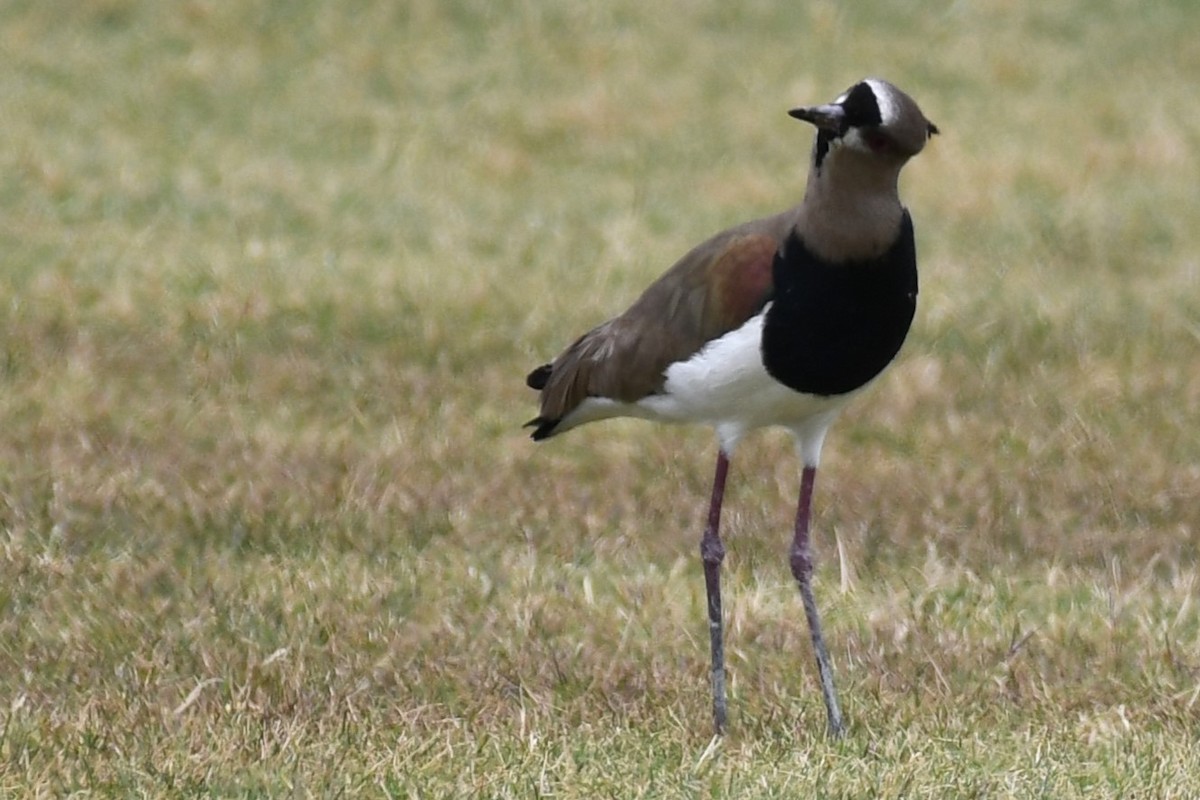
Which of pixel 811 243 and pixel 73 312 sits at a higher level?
pixel 811 243

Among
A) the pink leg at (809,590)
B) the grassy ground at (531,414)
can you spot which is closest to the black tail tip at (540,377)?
the grassy ground at (531,414)

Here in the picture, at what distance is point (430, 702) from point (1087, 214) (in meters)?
6.27

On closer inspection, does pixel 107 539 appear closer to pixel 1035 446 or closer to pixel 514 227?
pixel 1035 446

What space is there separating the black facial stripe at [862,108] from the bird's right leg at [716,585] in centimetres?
98

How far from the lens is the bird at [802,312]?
5.07 metres

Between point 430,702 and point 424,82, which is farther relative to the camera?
point 424,82

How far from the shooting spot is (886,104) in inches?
196

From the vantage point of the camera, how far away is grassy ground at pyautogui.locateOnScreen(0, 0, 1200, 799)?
5344 millimetres

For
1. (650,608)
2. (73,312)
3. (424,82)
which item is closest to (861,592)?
(650,608)

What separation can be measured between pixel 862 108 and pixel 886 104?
5cm

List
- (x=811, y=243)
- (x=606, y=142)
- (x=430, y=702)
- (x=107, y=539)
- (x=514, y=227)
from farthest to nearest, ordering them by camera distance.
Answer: (x=606, y=142), (x=514, y=227), (x=107, y=539), (x=430, y=702), (x=811, y=243)

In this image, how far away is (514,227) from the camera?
1071 centimetres

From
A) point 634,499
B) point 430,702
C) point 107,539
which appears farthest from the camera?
point 634,499

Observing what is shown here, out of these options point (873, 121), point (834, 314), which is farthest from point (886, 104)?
point (834, 314)
